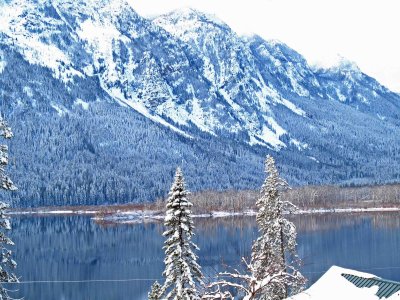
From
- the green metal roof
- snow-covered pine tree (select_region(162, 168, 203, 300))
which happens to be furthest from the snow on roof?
snow-covered pine tree (select_region(162, 168, 203, 300))

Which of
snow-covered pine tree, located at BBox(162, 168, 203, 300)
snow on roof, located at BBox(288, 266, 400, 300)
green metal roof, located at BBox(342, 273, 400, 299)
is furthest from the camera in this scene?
snow-covered pine tree, located at BBox(162, 168, 203, 300)

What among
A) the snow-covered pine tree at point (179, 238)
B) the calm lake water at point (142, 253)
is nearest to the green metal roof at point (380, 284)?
the snow-covered pine tree at point (179, 238)

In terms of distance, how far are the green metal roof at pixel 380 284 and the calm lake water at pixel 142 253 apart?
61250mm

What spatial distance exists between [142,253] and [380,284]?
10920 cm

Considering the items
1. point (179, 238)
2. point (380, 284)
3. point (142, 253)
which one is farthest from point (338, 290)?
point (142, 253)

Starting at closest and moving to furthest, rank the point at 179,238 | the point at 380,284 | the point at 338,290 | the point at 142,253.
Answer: the point at 380,284 → the point at 338,290 → the point at 179,238 → the point at 142,253

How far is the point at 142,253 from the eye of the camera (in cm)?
13325

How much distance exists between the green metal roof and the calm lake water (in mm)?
61250

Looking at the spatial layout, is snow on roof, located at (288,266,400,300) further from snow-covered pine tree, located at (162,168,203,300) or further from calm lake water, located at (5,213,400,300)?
calm lake water, located at (5,213,400,300)

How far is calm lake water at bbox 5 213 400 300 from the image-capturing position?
9988 cm

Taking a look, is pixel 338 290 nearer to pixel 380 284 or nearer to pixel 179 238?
pixel 380 284

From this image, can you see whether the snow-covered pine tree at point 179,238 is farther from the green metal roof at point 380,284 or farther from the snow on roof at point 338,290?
the green metal roof at point 380,284

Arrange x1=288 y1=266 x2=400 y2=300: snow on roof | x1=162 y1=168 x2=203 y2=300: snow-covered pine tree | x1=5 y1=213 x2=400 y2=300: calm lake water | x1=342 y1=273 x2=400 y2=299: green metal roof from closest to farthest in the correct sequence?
1. x1=342 y1=273 x2=400 y2=299: green metal roof
2. x1=288 y1=266 x2=400 y2=300: snow on roof
3. x1=162 y1=168 x2=203 y2=300: snow-covered pine tree
4. x1=5 y1=213 x2=400 y2=300: calm lake water

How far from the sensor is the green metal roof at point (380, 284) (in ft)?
85.0
